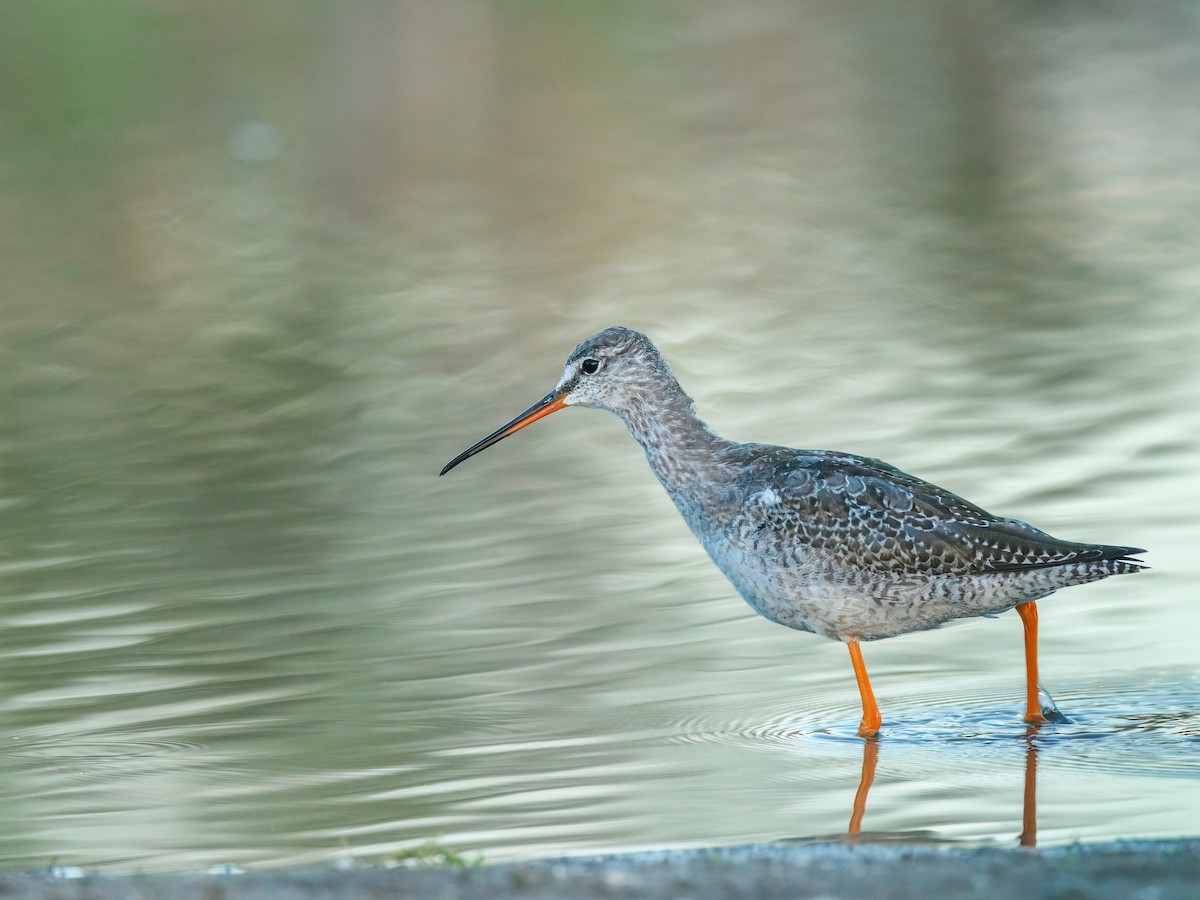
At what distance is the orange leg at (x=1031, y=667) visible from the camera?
27.2 ft

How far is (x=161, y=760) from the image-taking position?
27.3 ft

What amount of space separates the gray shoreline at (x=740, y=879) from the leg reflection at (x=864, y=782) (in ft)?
4.30

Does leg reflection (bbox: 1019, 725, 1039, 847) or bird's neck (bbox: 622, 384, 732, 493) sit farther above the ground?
bird's neck (bbox: 622, 384, 732, 493)

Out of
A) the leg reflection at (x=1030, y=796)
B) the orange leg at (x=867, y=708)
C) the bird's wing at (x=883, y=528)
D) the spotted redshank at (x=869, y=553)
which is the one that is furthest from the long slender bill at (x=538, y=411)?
the leg reflection at (x=1030, y=796)

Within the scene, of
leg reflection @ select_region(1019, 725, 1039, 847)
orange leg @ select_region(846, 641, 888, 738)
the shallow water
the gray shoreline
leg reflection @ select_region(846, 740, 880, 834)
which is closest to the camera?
the gray shoreline

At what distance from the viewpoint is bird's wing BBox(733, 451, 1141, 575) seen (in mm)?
8250

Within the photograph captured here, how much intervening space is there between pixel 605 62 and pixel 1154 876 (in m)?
26.4

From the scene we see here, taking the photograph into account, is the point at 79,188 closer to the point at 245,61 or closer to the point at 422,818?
the point at 245,61

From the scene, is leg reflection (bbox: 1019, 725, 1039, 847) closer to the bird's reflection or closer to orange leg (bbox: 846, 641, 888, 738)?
the bird's reflection

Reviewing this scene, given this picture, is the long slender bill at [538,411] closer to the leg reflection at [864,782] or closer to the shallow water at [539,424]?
the shallow water at [539,424]

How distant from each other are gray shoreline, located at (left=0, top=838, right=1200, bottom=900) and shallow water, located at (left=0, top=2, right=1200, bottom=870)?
113cm

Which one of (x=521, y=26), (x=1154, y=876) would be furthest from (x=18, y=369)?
(x=521, y=26)

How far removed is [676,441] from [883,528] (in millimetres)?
1216

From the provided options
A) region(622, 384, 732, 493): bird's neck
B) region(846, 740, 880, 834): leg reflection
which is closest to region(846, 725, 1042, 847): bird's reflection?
region(846, 740, 880, 834): leg reflection
